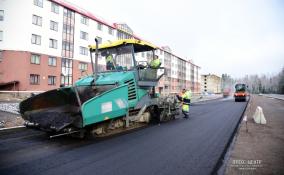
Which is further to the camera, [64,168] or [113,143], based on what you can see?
[113,143]

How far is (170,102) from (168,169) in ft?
21.3

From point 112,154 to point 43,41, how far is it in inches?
1055

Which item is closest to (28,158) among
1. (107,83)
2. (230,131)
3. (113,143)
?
(113,143)

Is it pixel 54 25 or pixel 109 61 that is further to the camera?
pixel 54 25

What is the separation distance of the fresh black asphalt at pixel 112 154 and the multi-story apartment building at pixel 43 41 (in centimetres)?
1679

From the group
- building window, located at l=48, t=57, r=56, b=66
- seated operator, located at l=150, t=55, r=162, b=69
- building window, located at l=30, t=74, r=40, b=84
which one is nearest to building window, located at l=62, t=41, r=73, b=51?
building window, located at l=48, t=57, r=56, b=66

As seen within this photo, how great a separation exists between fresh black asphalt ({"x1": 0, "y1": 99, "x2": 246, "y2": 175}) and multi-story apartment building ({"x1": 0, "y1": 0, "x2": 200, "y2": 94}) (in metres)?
16.8

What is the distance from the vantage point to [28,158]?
4.50 metres

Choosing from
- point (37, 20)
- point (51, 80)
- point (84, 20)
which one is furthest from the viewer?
point (84, 20)

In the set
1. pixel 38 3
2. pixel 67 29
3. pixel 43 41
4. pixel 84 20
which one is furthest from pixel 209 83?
pixel 38 3

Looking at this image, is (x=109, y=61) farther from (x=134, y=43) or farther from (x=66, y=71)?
(x=66, y=71)

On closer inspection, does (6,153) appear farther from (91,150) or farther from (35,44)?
(35,44)

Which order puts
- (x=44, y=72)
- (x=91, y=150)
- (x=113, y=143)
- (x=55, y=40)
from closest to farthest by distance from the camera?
(x=91, y=150) → (x=113, y=143) → (x=44, y=72) → (x=55, y=40)

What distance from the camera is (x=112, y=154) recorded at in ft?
16.1
